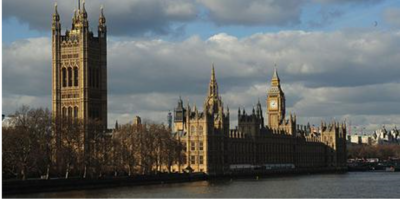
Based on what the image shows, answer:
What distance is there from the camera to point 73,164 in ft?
286

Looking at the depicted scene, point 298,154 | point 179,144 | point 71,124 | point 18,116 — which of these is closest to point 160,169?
point 179,144

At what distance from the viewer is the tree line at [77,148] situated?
7546 cm

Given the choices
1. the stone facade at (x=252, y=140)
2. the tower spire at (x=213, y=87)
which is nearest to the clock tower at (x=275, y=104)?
the stone facade at (x=252, y=140)

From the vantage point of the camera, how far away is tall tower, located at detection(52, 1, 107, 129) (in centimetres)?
13088

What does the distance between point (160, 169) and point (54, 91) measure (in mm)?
25191

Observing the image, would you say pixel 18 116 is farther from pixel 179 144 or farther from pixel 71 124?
pixel 179 144

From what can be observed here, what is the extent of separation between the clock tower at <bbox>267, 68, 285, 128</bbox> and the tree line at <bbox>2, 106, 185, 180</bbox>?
6656 centimetres

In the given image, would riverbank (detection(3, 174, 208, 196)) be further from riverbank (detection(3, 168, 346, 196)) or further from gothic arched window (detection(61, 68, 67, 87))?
gothic arched window (detection(61, 68, 67, 87))

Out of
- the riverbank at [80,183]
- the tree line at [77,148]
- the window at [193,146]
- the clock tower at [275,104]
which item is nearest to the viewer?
the riverbank at [80,183]

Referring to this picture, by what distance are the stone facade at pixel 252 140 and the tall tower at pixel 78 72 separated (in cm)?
1469

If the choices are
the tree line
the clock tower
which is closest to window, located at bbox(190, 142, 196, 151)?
the tree line

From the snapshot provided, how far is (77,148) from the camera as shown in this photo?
90.8m

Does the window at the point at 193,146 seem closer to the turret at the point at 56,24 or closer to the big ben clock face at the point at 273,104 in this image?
the turret at the point at 56,24

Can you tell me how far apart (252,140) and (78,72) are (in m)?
34.9
